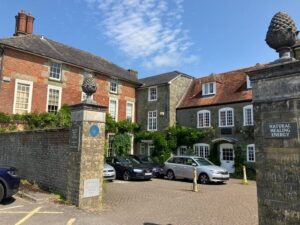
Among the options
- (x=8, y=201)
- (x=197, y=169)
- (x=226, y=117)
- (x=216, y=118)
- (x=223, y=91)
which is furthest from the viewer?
(x=223, y=91)

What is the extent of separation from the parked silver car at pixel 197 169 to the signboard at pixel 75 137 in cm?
1014

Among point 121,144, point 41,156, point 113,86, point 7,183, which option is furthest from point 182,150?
point 7,183

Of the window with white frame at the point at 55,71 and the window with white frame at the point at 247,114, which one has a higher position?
the window with white frame at the point at 55,71

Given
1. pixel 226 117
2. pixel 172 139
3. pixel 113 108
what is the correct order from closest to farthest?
1. pixel 226 117
2. pixel 172 139
3. pixel 113 108

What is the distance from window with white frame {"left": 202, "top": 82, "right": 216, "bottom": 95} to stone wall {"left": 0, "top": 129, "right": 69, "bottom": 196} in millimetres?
18171

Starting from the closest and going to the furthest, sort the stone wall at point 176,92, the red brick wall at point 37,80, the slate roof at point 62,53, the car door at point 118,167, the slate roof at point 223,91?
the car door at point 118,167 < the red brick wall at point 37,80 < the slate roof at point 62,53 < the slate roof at point 223,91 < the stone wall at point 176,92

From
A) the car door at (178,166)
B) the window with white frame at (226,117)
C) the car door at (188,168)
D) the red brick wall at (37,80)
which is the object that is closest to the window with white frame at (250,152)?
the window with white frame at (226,117)

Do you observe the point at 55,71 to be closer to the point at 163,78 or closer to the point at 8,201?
the point at 163,78

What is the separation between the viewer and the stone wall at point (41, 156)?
32.4ft

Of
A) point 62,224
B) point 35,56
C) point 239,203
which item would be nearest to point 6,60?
point 35,56

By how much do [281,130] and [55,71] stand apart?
853 inches

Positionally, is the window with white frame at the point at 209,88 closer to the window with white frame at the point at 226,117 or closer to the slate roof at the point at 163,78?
the window with white frame at the point at 226,117

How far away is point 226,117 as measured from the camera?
2411 cm

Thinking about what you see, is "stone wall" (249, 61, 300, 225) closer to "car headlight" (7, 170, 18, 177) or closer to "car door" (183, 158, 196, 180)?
"car headlight" (7, 170, 18, 177)
